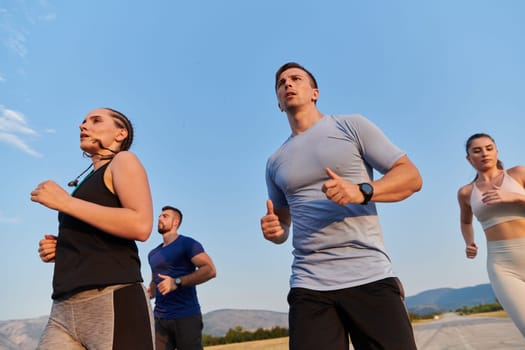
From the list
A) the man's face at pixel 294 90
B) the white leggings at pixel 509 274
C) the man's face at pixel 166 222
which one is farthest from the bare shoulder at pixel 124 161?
the man's face at pixel 166 222

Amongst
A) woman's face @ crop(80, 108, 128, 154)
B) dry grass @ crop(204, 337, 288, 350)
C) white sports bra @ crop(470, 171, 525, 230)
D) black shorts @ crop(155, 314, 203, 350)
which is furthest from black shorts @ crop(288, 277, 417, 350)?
dry grass @ crop(204, 337, 288, 350)

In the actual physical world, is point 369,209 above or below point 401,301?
above

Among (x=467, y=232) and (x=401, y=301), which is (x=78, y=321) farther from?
(x=467, y=232)

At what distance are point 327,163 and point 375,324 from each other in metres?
1.06

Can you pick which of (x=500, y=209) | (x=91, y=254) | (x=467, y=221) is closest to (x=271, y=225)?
(x=91, y=254)

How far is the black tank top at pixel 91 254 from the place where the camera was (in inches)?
107

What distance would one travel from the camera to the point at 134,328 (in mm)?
2725

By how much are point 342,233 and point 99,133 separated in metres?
1.69

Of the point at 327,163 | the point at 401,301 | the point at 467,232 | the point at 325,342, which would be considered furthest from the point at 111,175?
the point at 467,232

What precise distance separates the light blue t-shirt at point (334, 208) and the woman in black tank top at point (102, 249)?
1.03m

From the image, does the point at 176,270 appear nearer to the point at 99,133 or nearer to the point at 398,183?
the point at 99,133

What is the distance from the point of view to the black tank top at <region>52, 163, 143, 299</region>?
2.71m

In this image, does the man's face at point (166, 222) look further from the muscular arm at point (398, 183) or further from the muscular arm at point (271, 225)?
the muscular arm at point (398, 183)

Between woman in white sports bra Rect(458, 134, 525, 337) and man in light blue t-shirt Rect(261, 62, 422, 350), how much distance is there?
2163mm
